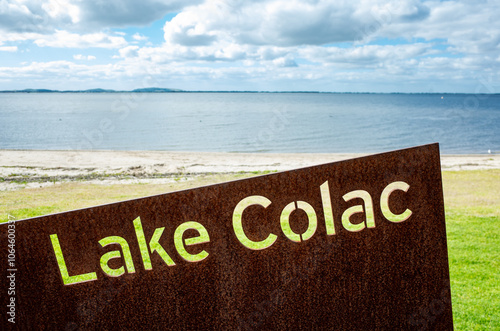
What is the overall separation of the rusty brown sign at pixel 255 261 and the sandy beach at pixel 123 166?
35.3ft

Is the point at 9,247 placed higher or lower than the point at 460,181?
higher

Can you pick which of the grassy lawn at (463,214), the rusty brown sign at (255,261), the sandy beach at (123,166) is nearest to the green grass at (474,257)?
the grassy lawn at (463,214)

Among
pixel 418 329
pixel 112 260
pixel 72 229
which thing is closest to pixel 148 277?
pixel 112 260

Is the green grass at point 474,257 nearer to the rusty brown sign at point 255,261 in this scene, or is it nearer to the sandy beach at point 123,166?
the rusty brown sign at point 255,261

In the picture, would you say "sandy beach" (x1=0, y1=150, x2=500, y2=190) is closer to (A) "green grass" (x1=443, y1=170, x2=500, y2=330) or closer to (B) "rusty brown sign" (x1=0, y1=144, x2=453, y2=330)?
(A) "green grass" (x1=443, y1=170, x2=500, y2=330)

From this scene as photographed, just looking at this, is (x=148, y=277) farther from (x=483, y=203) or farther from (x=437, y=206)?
(x=483, y=203)

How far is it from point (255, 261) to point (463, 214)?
6.44 metres

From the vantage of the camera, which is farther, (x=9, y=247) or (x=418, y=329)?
(x=418, y=329)

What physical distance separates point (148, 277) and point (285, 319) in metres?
1.18

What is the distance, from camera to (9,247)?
10.1 feet

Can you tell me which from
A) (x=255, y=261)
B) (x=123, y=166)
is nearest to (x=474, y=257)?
(x=255, y=261)

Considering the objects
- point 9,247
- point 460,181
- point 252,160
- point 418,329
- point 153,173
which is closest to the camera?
point 9,247

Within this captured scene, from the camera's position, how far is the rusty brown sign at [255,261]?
3.14m

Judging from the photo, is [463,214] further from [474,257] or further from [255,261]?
[255,261]
